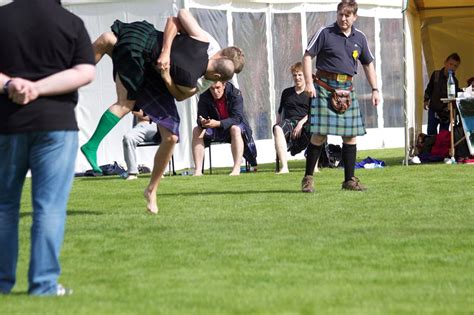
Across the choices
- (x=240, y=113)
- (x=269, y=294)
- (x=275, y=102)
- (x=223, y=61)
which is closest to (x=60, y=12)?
(x=269, y=294)

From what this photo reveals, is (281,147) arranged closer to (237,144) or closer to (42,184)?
(237,144)

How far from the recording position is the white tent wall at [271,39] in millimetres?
19984

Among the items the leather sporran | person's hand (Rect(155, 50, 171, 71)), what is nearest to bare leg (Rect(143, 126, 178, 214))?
person's hand (Rect(155, 50, 171, 71))

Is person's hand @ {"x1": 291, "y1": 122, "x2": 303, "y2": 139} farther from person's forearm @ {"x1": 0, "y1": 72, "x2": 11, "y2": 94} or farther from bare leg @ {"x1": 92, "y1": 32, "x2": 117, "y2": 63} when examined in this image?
person's forearm @ {"x1": 0, "y1": 72, "x2": 11, "y2": 94}

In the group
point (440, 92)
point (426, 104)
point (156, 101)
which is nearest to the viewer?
point (156, 101)

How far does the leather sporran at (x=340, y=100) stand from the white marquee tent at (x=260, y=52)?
671 centimetres

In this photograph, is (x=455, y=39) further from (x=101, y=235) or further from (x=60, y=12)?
(x=60, y=12)

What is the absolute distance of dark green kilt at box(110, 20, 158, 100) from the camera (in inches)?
371

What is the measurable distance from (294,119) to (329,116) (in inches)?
192

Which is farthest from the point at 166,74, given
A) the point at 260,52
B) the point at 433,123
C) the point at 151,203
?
the point at 260,52

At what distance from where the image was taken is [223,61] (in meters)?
9.66

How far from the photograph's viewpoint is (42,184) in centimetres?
568

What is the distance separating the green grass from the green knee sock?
17.6 inches

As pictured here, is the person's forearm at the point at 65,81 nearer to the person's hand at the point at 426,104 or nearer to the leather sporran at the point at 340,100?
the leather sporran at the point at 340,100
